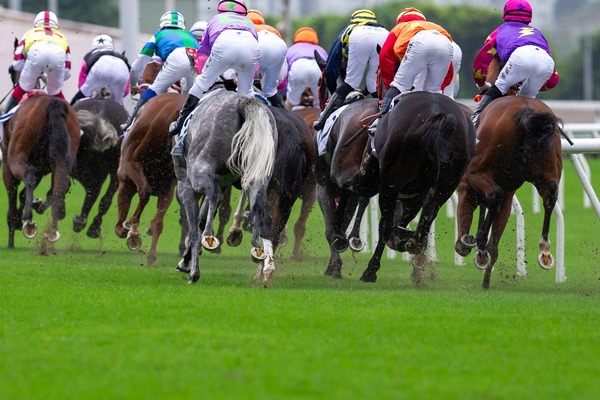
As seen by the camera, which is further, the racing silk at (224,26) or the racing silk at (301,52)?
the racing silk at (301,52)

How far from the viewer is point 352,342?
6523mm

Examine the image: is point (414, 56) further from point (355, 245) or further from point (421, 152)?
point (355, 245)

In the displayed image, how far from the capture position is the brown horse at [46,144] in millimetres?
12555

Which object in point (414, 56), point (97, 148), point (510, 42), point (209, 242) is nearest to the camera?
point (209, 242)

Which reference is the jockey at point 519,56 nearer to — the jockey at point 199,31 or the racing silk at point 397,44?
the racing silk at point 397,44

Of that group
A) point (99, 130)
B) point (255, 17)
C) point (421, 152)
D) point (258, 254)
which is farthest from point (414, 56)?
point (99, 130)

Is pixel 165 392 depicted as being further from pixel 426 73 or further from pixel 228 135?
pixel 426 73

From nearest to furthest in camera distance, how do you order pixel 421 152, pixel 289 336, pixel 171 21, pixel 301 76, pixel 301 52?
pixel 289 336
pixel 421 152
pixel 171 21
pixel 301 76
pixel 301 52

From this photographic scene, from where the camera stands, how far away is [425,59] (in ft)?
32.2

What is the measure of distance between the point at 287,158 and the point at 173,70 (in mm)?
2989

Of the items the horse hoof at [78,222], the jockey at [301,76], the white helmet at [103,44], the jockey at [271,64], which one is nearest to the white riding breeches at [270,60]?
the jockey at [271,64]

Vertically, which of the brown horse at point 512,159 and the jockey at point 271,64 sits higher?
the jockey at point 271,64

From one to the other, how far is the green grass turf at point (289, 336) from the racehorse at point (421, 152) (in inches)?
24.5

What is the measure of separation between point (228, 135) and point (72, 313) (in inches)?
92.5
